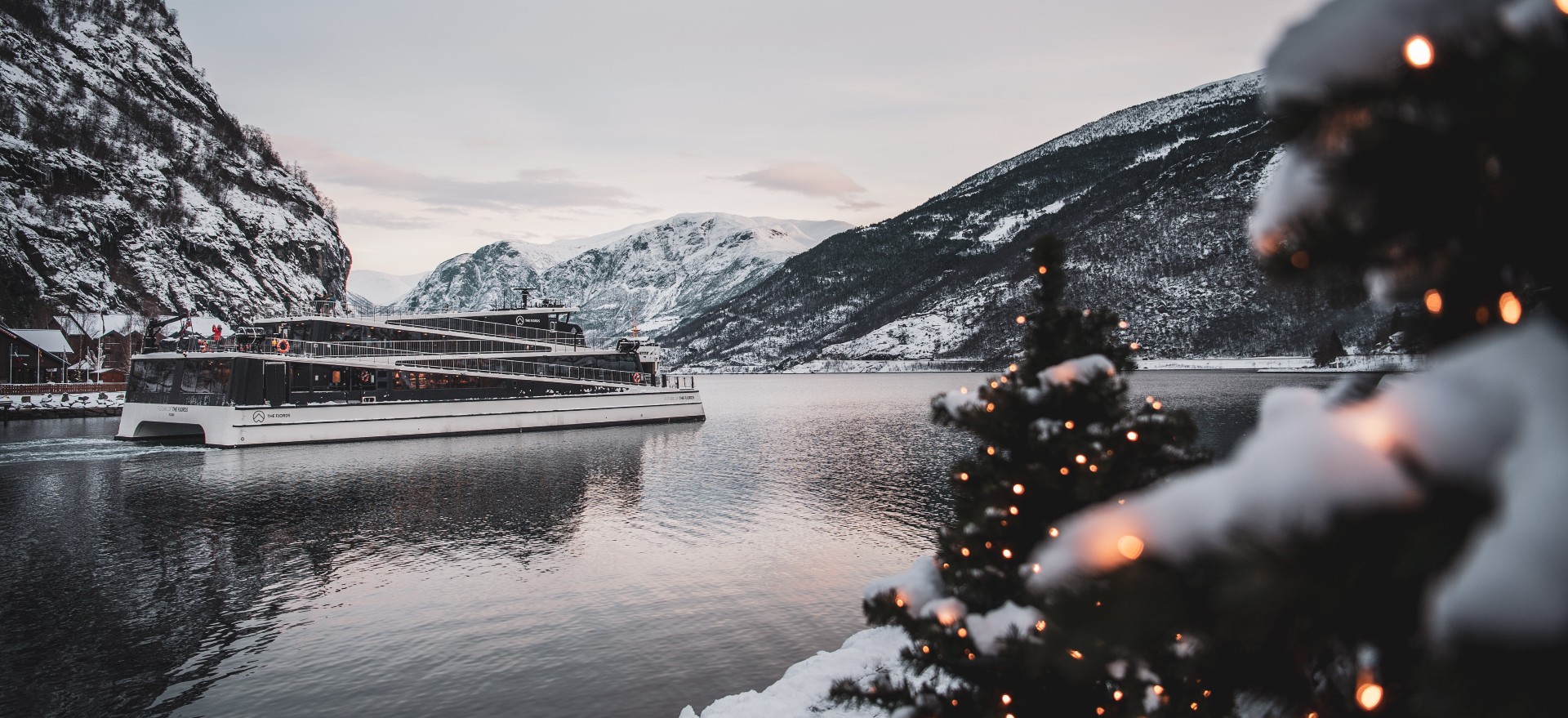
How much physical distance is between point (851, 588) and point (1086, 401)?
1296cm

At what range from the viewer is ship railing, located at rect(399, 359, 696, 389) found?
46.7m

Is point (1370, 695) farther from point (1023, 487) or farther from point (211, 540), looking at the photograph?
point (211, 540)

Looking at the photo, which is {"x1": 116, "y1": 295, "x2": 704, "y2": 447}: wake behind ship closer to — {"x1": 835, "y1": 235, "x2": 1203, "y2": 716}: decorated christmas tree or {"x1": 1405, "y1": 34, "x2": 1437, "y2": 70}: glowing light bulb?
{"x1": 835, "y1": 235, "x2": 1203, "y2": 716}: decorated christmas tree

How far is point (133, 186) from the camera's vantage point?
328 feet

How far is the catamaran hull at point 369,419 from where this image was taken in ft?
131

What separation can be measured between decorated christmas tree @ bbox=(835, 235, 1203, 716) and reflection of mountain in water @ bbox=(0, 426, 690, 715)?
12.4 metres

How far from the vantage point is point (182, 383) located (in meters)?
41.5

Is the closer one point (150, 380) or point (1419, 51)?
point (1419, 51)

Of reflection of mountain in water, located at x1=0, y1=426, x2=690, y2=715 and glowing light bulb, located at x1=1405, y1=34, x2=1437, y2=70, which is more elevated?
glowing light bulb, located at x1=1405, y1=34, x2=1437, y2=70

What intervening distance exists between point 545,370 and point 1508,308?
A: 5154 cm

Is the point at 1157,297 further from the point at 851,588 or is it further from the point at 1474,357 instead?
the point at 1474,357

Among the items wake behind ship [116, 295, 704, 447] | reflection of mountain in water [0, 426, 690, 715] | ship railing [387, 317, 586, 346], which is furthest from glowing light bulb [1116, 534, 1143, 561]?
ship railing [387, 317, 586, 346]

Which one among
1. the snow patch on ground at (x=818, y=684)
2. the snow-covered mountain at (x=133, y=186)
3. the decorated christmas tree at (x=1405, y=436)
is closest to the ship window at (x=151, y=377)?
the snow patch on ground at (x=818, y=684)

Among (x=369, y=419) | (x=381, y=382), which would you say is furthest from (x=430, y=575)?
(x=381, y=382)
